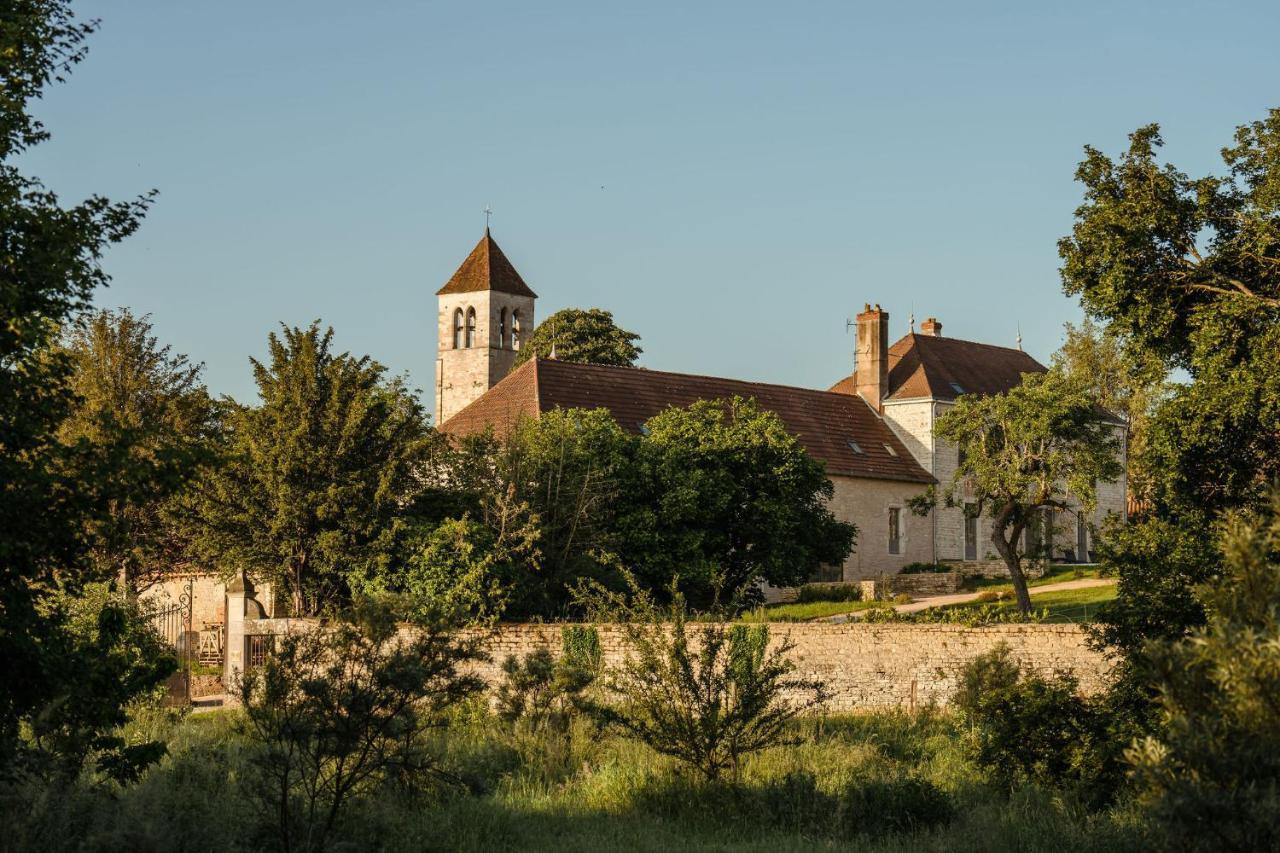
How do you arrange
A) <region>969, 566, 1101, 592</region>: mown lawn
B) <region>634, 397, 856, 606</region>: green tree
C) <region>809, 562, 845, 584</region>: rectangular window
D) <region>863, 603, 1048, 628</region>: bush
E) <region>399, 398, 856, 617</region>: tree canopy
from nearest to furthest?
<region>863, 603, 1048, 628</region>: bush
<region>399, 398, 856, 617</region>: tree canopy
<region>634, 397, 856, 606</region>: green tree
<region>969, 566, 1101, 592</region>: mown lawn
<region>809, 562, 845, 584</region>: rectangular window

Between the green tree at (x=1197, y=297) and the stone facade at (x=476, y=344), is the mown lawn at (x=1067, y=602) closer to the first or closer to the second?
the green tree at (x=1197, y=297)

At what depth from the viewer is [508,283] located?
72.2 metres

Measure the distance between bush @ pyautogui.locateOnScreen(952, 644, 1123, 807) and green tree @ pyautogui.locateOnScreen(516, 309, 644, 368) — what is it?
155 ft

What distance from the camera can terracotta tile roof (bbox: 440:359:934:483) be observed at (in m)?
47.3

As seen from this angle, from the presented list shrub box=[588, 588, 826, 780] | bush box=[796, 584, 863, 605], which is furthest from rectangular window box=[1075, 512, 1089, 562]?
shrub box=[588, 588, 826, 780]

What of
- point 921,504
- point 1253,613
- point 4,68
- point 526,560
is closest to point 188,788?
point 4,68

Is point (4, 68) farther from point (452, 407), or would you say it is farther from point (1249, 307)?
point (452, 407)

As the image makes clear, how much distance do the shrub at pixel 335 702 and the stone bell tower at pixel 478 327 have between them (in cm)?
5760

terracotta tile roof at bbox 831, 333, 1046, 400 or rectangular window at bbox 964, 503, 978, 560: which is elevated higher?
terracotta tile roof at bbox 831, 333, 1046, 400

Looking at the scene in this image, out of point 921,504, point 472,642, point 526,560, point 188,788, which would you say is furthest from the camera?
point 921,504

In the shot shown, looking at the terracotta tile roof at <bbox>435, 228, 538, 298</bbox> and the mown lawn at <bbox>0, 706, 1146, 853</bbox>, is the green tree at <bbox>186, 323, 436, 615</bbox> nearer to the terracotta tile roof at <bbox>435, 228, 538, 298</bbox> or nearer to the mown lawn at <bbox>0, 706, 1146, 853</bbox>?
the mown lawn at <bbox>0, 706, 1146, 853</bbox>

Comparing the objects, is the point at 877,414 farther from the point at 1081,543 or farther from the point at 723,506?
the point at 723,506

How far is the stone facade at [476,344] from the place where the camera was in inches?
2793

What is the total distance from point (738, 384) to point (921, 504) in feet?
41.4
